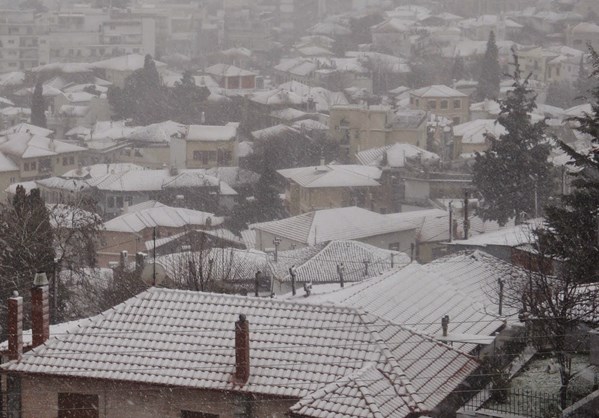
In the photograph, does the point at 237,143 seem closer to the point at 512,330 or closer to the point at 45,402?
the point at 512,330

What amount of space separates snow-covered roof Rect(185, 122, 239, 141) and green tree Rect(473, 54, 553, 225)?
1894cm

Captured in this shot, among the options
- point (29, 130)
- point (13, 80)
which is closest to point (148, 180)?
point (29, 130)

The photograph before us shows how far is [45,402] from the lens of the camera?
10617 millimetres

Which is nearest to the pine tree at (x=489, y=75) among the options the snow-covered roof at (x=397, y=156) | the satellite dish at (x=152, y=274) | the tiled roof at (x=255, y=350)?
the snow-covered roof at (x=397, y=156)

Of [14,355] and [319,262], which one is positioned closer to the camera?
[14,355]

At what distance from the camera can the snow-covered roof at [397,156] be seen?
134ft

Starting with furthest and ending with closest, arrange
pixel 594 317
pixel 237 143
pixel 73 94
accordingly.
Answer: pixel 73 94
pixel 237 143
pixel 594 317

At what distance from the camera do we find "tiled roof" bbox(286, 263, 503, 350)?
13414mm

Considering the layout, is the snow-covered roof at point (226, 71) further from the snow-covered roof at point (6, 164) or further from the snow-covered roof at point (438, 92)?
the snow-covered roof at point (6, 164)

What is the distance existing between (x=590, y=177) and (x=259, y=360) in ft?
28.5

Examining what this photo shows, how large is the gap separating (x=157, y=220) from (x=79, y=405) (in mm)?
24143

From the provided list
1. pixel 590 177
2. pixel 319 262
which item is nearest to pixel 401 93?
pixel 319 262

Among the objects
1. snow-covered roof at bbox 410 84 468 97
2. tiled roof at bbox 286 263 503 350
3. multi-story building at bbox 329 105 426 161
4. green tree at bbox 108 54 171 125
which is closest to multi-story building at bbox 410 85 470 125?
snow-covered roof at bbox 410 84 468 97

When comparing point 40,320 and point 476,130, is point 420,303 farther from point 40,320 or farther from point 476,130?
point 476,130
